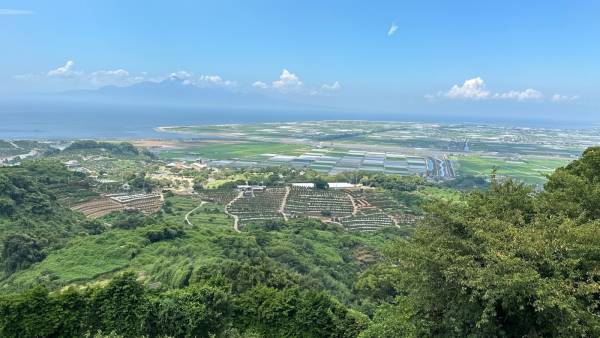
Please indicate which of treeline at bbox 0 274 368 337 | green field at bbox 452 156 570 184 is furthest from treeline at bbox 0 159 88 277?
green field at bbox 452 156 570 184

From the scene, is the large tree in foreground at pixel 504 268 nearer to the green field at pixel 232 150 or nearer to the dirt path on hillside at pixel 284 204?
the dirt path on hillside at pixel 284 204

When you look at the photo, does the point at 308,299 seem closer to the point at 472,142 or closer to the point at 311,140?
the point at 311,140

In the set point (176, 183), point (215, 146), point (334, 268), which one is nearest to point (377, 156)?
point (215, 146)

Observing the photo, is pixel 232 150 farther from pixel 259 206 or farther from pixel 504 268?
pixel 504 268

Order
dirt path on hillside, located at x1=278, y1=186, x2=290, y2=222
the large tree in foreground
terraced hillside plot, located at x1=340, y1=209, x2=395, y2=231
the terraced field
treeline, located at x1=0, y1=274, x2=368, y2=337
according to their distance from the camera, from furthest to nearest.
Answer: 1. the terraced field
2. dirt path on hillside, located at x1=278, y1=186, x2=290, y2=222
3. terraced hillside plot, located at x1=340, y1=209, x2=395, y2=231
4. treeline, located at x1=0, y1=274, x2=368, y2=337
5. the large tree in foreground

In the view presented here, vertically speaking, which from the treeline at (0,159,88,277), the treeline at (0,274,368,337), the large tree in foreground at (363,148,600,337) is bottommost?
the treeline at (0,159,88,277)

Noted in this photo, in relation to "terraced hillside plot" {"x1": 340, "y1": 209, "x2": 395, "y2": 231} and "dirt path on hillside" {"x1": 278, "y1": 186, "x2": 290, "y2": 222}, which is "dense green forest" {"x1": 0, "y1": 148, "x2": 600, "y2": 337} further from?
"dirt path on hillside" {"x1": 278, "y1": 186, "x2": 290, "y2": 222}

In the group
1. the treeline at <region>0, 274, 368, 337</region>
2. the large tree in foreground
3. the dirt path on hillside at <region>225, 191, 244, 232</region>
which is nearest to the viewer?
the large tree in foreground
